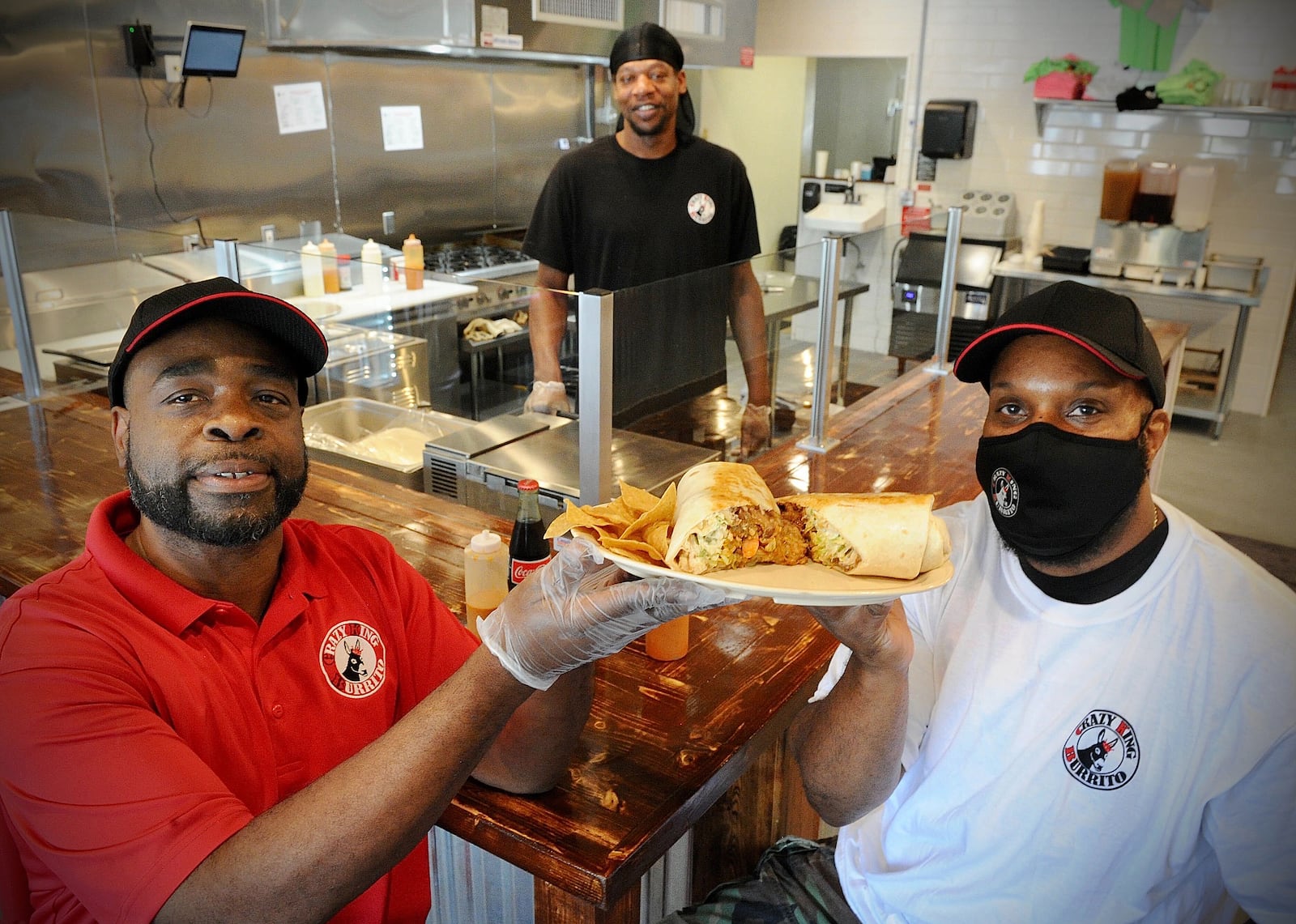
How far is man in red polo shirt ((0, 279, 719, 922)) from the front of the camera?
1.06 metres

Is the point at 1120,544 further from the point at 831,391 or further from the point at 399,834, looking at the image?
the point at 831,391

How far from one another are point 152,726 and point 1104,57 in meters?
7.41

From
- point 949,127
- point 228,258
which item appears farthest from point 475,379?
point 949,127

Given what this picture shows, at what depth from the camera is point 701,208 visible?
11.2 ft

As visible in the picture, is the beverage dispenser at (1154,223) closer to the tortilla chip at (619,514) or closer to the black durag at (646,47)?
the black durag at (646,47)

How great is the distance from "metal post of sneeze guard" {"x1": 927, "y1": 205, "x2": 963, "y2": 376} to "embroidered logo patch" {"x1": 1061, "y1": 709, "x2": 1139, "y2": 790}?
8.97 ft

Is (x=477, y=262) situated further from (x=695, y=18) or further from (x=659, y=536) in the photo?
(x=659, y=536)

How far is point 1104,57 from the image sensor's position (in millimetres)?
6824

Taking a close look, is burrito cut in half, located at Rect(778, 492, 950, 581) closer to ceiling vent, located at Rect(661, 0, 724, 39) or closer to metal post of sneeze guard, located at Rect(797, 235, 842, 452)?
metal post of sneeze guard, located at Rect(797, 235, 842, 452)

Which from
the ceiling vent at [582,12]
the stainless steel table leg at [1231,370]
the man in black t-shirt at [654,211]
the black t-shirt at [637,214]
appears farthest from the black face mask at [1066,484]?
the stainless steel table leg at [1231,370]

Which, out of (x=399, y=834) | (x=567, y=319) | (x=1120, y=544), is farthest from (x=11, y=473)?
(x=1120, y=544)

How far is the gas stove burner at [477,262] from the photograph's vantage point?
18.3 feet

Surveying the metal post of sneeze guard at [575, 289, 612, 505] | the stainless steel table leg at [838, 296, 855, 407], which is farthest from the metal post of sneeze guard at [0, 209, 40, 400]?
the stainless steel table leg at [838, 296, 855, 407]

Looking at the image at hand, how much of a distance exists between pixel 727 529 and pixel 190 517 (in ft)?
2.32
